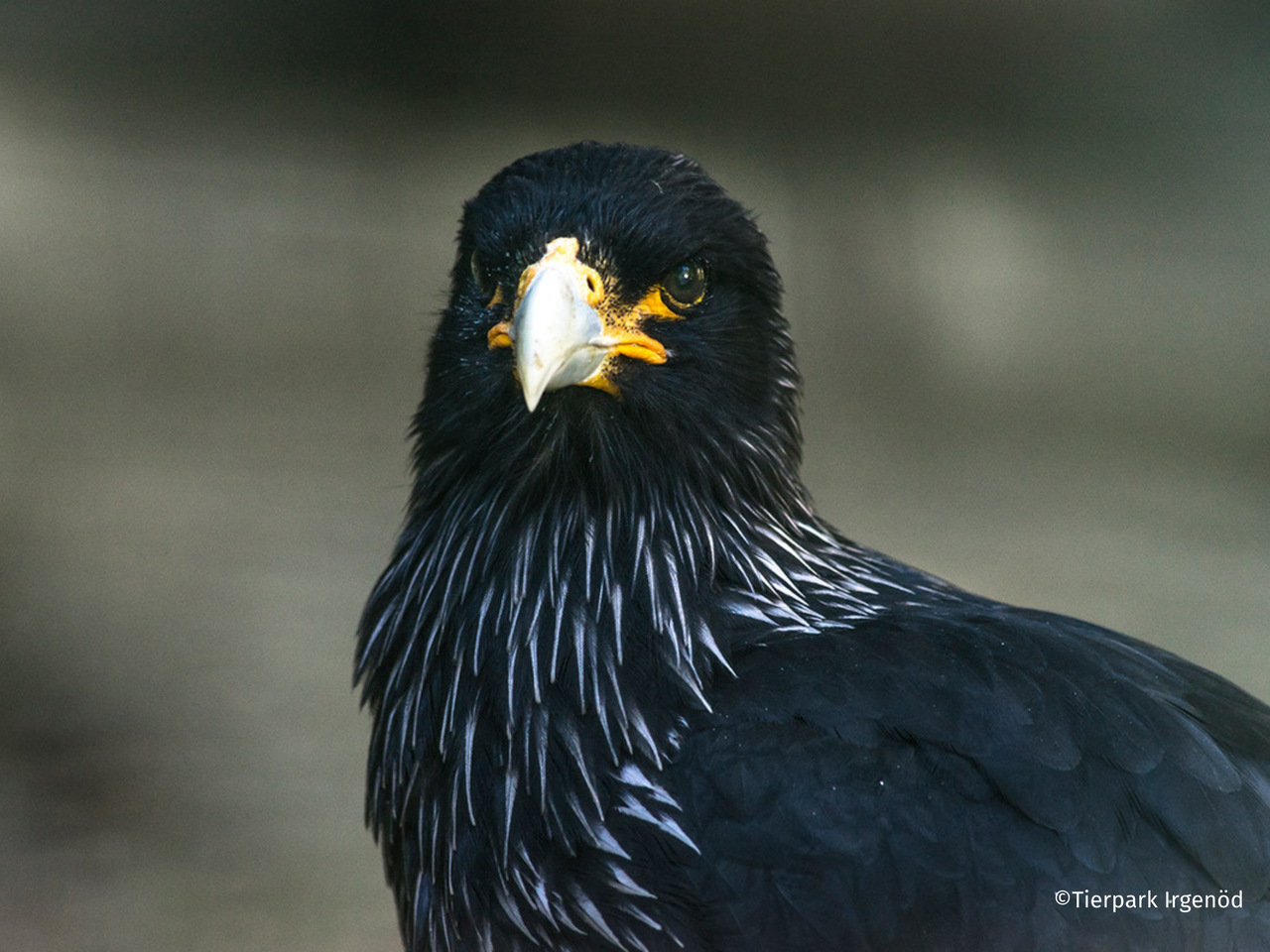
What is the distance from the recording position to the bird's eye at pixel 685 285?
1824 mm

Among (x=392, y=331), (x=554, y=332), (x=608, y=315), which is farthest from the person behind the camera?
(x=392, y=331)

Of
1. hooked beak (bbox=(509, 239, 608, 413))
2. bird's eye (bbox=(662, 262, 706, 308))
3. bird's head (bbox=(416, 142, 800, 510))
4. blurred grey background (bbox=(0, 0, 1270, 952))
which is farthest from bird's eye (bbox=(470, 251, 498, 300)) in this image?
blurred grey background (bbox=(0, 0, 1270, 952))

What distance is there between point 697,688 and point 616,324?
518 mm

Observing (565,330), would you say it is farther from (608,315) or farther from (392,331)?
(392,331)

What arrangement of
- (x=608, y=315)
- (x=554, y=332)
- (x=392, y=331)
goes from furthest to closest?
(x=392, y=331)
(x=608, y=315)
(x=554, y=332)

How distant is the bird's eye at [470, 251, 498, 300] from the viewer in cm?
184

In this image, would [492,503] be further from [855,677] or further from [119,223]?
[119,223]

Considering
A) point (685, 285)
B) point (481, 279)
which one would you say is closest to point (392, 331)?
point (481, 279)

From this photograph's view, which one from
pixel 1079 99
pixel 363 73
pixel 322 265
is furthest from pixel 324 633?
pixel 1079 99

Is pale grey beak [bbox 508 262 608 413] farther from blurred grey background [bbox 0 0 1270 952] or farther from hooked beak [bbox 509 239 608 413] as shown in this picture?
blurred grey background [bbox 0 0 1270 952]

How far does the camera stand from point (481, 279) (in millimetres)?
1864

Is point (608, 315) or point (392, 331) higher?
point (608, 315)

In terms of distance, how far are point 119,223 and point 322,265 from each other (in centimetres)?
69

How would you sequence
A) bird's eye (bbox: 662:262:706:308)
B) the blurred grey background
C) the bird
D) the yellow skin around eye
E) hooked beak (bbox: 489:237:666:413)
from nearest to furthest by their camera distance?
the bird → hooked beak (bbox: 489:237:666:413) → the yellow skin around eye → bird's eye (bbox: 662:262:706:308) → the blurred grey background
